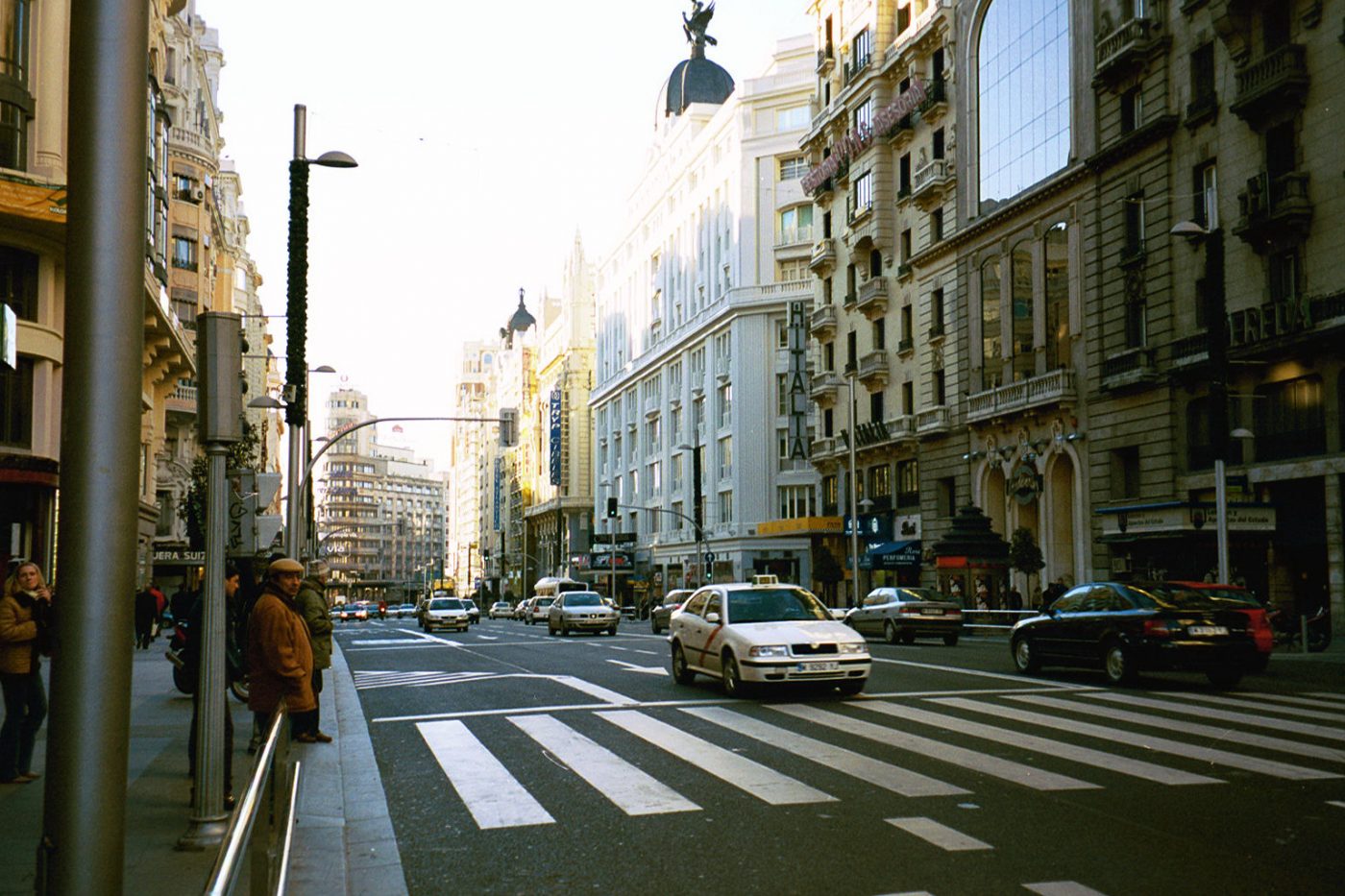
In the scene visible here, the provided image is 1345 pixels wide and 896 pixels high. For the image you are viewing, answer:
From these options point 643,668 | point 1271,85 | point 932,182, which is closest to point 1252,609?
point 643,668

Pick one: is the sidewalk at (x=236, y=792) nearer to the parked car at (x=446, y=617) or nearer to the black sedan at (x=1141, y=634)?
the black sedan at (x=1141, y=634)

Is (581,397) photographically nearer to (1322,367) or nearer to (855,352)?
(855,352)

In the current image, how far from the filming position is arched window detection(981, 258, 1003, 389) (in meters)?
47.7

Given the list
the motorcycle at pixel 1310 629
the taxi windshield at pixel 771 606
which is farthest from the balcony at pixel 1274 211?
the taxi windshield at pixel 771 606

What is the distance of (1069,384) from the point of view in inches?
1656

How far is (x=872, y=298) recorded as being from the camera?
57.3m

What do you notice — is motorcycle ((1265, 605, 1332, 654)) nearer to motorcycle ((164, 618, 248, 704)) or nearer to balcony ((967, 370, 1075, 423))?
balcony ((967, 370, 1075, 423))

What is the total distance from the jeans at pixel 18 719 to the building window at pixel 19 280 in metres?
21.2

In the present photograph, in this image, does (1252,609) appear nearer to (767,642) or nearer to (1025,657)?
(1025,657)

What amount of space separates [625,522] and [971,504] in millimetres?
56191

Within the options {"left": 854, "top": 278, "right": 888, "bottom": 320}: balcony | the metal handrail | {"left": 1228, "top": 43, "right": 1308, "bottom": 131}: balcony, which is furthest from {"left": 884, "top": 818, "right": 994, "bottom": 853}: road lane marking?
{"left": 854, "top": 278, "right": 888, "bottom": 320}: balcony

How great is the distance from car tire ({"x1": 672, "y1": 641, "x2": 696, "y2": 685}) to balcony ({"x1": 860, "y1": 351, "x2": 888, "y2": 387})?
3857 cm

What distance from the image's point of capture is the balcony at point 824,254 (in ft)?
205

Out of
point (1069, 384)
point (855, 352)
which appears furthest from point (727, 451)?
point (1069, 384)
